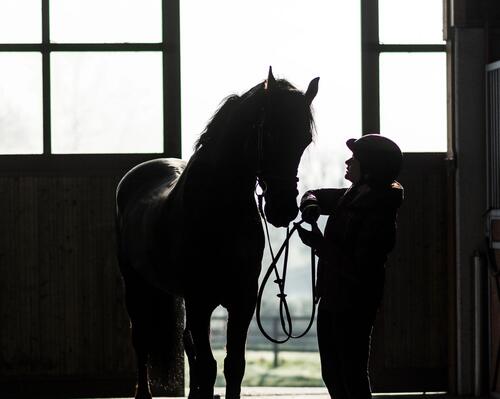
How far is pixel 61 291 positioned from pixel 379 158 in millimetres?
3177

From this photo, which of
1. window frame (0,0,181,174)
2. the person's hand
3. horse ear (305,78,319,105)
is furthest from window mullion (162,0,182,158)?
the person's hand

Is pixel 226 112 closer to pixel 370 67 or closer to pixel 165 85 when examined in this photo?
pixel 165 85

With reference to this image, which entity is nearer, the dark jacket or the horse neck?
the dark jacket

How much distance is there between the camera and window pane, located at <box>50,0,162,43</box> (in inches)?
250

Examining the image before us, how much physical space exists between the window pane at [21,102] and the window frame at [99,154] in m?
0.05

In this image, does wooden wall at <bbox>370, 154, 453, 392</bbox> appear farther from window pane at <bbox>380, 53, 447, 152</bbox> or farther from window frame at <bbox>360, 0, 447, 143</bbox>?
window frame at <bbox>360, 0, 447, 143</bbox>

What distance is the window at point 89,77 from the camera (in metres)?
6.35

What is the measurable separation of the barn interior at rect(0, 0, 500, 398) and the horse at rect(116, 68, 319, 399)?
46.3 inches

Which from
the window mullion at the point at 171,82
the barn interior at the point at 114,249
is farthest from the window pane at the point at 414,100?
the window mullion at the point at 171,82

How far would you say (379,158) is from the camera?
360 cm

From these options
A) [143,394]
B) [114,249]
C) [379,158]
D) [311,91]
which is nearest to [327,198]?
[379,158]

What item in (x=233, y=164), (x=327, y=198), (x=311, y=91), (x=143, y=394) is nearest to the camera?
(x=327, y=198)

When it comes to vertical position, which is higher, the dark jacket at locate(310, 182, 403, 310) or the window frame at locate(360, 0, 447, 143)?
the window frame at locate(360, 0, 447, 143)

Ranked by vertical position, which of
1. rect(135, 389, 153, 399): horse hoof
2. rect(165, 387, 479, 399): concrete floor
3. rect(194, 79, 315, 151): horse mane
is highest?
rect(194, 79, 315, 151): horse mane
